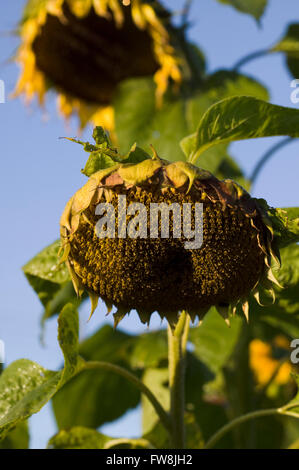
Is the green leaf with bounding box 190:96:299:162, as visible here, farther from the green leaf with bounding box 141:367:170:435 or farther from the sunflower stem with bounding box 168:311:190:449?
the green leaf with bounding box 141:367:170:435

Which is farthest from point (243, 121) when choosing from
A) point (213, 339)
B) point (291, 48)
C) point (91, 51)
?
point (91, 51)

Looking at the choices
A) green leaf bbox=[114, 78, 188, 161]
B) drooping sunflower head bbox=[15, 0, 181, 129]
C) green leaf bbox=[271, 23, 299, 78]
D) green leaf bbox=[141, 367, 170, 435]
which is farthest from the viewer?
drooping sunflower head bbox=[15, 0, 181, 129]

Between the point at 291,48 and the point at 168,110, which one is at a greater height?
the point at 291,48

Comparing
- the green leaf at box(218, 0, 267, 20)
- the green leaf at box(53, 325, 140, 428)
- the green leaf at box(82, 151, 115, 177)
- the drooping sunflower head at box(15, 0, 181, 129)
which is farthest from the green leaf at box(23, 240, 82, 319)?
the drooping sunflower head at box(15, 0, 181, 129)

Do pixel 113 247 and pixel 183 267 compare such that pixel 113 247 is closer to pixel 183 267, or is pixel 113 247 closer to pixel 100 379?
pixel 183 267

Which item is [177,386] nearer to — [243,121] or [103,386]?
[243,121]

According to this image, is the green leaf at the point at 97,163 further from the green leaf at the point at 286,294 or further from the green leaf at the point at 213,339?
the green leaf at the point at 213,339
